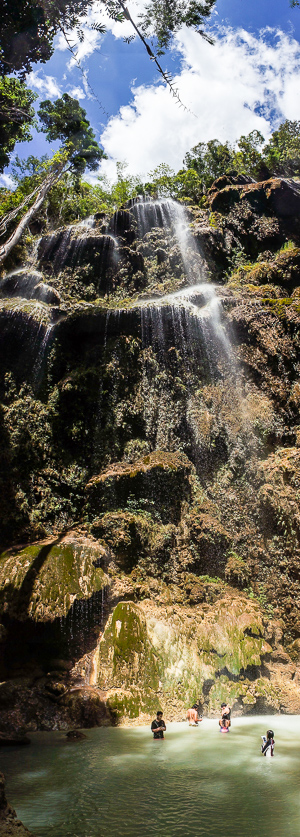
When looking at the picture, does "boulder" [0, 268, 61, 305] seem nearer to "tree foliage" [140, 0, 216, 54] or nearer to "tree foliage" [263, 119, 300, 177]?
"tree foliage" [140, 0, 216, 54]

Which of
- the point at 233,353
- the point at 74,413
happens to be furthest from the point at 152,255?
the point at 74,413

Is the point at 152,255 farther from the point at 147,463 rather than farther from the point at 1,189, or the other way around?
the point at 1,189

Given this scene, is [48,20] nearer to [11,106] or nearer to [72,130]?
[11,106]

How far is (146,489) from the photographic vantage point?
1346 cm

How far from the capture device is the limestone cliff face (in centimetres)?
997

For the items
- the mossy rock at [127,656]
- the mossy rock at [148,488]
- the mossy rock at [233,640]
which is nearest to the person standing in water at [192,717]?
the mossy rock at [127,656]

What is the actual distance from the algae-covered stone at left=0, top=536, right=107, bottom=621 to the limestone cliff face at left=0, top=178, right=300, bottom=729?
4cm

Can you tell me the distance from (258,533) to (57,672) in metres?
6.49

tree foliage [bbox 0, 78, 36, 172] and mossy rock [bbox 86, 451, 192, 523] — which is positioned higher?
tree foliage [bbox 0, 78, 36, 172]

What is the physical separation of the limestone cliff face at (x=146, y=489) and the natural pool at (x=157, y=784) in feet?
4.60

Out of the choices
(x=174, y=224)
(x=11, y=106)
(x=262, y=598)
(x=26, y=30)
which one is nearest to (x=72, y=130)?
(x=174, y=224)

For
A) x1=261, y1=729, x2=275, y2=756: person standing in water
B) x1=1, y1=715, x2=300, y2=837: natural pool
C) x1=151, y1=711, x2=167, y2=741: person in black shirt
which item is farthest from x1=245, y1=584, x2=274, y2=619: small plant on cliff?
x1=261, y1=729, x2=275, y2=756: person standing in water

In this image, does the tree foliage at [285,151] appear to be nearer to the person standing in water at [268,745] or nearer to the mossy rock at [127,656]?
the mossy rock at [127,656]

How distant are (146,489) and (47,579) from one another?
4.09 m
